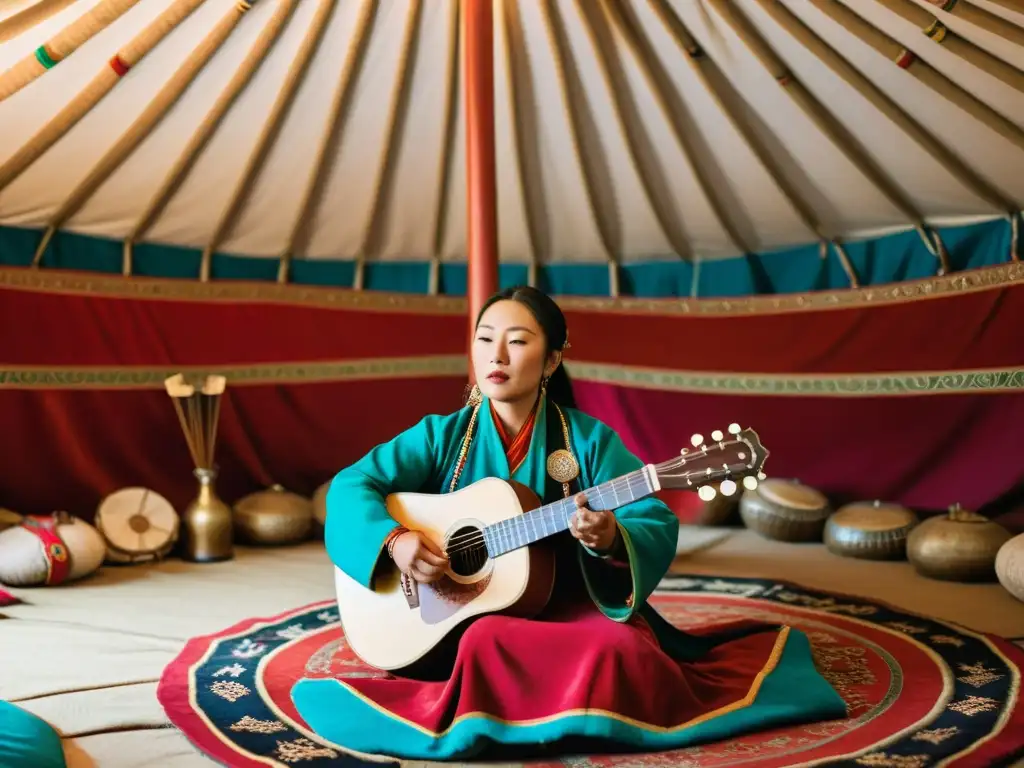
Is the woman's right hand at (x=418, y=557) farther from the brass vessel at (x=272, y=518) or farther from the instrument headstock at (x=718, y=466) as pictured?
the brass vessel at (x=272, y=518)

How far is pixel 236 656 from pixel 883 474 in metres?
2.80

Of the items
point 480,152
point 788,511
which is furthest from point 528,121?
point 788,511

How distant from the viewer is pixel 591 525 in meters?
1.93

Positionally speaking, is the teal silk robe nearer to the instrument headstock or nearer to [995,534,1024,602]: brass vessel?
the instrument headstock

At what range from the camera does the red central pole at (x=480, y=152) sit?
332cm

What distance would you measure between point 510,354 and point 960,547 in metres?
2.05

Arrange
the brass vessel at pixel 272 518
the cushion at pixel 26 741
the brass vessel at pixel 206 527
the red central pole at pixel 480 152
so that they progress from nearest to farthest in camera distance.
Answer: the cushion at pixel 26 741, the red central pole at pixel 480 152, the brass vessel at pixel 206 527, the brass vessel at pixel 272 518

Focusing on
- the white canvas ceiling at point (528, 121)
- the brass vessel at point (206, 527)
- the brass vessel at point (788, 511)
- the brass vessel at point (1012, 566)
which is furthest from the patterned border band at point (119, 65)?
the brass vessel at point (1012, 566)

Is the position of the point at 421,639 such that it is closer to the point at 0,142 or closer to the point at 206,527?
the point at 206,527

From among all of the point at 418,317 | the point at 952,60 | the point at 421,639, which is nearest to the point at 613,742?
the point at 421,639

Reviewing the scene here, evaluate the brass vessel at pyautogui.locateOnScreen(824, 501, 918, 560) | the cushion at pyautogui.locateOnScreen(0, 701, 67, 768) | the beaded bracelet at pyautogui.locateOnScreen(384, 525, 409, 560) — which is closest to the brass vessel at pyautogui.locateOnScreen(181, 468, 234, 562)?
the cushion at pyautogui.locateOnScreen(0, 701, 67, 768)

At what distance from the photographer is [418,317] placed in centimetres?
521

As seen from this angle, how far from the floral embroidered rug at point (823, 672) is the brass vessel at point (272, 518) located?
1110mm

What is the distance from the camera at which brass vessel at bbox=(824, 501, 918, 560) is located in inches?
153
